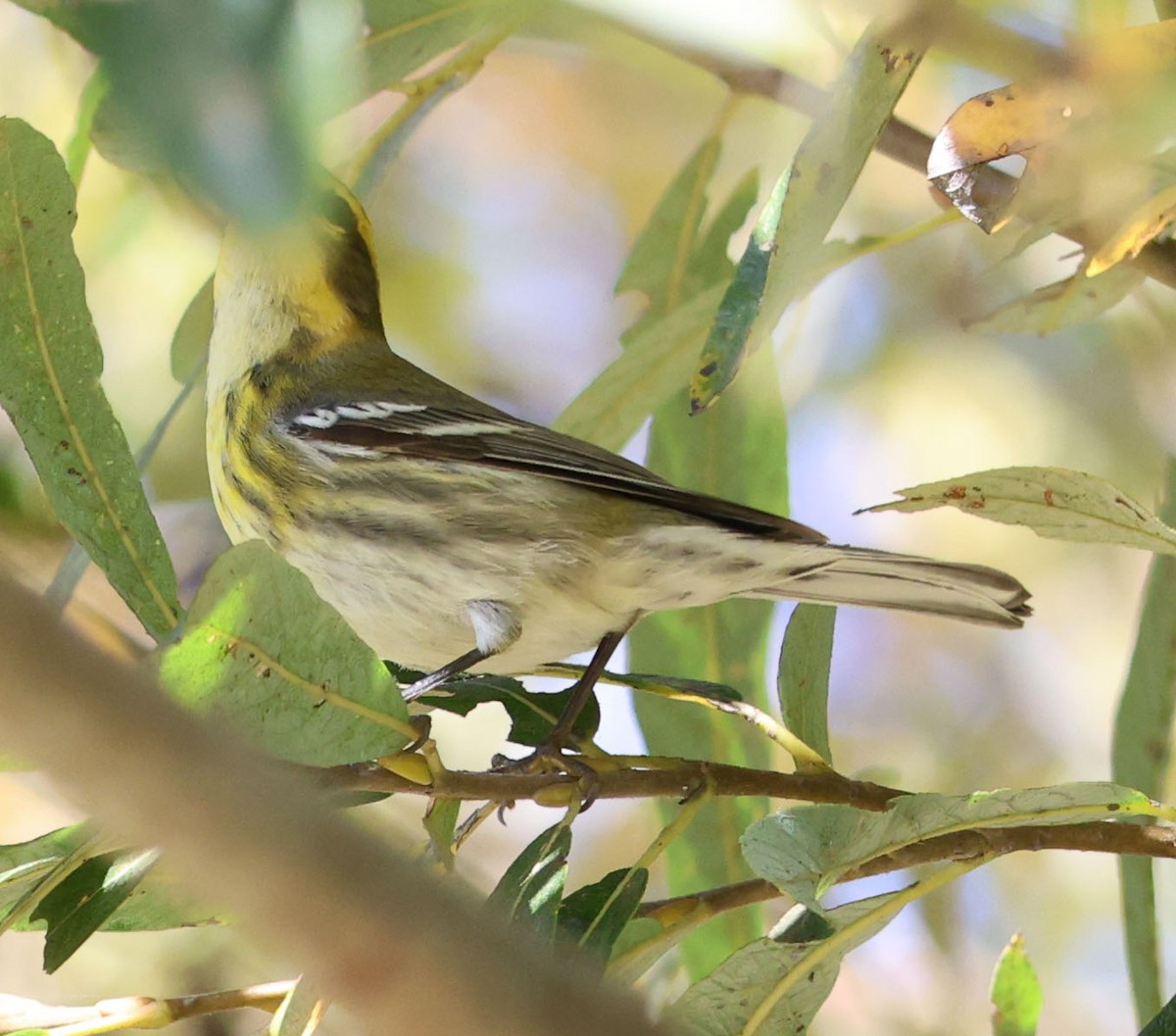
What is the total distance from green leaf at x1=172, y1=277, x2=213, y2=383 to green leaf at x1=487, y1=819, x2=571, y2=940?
3.03 ft

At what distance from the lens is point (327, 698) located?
1.07 m

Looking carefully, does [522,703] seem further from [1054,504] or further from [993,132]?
[993,132]

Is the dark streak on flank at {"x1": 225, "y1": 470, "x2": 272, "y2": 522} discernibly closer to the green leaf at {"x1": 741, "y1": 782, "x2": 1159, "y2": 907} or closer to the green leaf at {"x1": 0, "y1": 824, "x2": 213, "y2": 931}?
the green leaf at {"x1": 0, "y1": 824, "x2": 213, "y2": 931}

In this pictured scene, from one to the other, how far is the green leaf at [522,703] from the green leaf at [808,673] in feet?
0.66

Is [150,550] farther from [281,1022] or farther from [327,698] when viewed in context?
[281,1022]

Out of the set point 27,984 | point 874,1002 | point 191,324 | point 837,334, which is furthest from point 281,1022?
point 837,334

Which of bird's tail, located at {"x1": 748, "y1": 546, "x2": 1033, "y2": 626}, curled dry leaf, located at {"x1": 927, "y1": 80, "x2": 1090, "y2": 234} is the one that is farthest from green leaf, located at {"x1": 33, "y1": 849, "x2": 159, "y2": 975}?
bird's tail, located at {"x1": 748, "y1": 546, "x2": 1033, "y2": 626}

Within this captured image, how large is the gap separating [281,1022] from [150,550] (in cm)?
38

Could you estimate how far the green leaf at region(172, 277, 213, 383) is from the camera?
76.2 inches

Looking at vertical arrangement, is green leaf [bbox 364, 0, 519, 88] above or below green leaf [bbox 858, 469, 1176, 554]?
above

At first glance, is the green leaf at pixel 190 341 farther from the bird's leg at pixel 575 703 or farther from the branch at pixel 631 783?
the branch at pixel 631 783

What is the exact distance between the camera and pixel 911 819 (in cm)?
114

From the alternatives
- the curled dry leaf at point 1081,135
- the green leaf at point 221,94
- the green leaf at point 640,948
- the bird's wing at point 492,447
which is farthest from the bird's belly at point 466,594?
the green leaf at point 221,94

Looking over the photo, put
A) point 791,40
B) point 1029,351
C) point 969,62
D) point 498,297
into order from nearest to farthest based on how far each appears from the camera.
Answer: point 969,62 < point 791,40 < point 1029,351 < point 498,297
